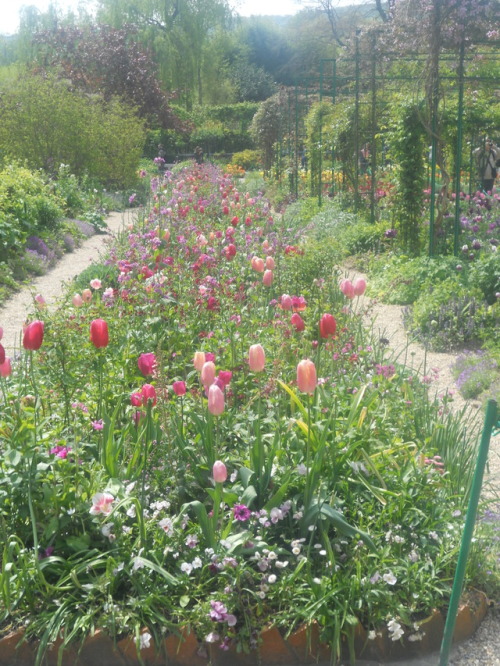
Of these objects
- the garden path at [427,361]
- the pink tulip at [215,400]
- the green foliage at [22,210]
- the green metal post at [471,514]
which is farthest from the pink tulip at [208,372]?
the green foliage at [22,210]

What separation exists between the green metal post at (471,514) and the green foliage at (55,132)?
1466 centimetres

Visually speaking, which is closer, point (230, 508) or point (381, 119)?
point (230, 508)

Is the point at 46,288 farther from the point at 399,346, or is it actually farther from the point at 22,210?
the point at 399,346

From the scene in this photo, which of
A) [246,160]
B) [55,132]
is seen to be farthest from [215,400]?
[246,160]

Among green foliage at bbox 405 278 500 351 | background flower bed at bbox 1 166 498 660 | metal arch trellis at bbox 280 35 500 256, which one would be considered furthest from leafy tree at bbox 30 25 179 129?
background flower bed at bbox 1 166 498 660

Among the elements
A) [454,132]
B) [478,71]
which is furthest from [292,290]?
[478,71]

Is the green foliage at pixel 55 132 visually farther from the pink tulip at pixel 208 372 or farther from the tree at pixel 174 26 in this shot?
the tree at pixel 174 26

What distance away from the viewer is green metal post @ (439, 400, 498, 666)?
1835 mm

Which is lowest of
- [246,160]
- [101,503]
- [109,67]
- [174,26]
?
[246,160]

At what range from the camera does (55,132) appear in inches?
607

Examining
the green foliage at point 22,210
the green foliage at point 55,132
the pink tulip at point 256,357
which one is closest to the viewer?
the pink tulip at point 256,357

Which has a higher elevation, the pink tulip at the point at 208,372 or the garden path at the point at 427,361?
the pink tulip at the point at 208,372

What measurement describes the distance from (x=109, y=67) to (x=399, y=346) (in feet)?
66.9

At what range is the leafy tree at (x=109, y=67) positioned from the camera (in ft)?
76.2
